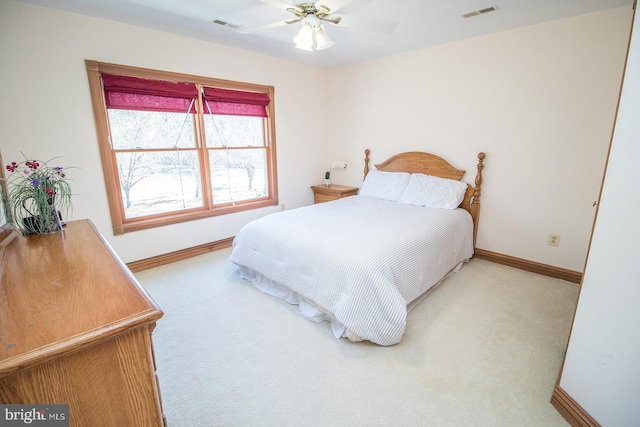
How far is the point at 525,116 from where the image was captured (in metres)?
2.89

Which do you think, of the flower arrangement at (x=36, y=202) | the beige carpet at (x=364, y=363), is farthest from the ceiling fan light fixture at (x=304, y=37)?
the beige carpet at (x=364, y=363)

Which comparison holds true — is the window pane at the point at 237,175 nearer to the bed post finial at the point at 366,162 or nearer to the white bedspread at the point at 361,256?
the white bedspread at the point at 361,256

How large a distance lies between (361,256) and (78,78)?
291 centimetres

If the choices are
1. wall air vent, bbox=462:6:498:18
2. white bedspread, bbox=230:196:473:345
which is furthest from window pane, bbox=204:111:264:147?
wall air vent, bbox=462:6:498:18

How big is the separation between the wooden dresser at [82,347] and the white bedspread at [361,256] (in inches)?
50.9

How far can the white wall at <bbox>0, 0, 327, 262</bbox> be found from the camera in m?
2.31

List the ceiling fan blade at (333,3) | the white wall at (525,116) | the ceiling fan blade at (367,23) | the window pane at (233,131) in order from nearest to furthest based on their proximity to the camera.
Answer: the ceiling fan blade at (333,3), the ceiling fan blade at (367,23), the white wall at (525,116), the window pane at (233,131)

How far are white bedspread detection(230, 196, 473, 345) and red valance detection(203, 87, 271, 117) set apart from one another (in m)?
1.57

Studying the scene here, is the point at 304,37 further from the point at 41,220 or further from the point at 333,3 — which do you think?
the point at 41,220

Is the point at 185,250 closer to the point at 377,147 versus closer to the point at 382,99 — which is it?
the point at 377,147

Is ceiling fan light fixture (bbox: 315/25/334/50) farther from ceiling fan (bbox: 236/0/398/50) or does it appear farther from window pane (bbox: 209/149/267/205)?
window pane (bbox: 209/149/267/205)

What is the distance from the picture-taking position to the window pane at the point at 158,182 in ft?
10.1

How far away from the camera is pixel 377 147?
13.6 feet

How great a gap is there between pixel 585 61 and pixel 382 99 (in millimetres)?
2066
